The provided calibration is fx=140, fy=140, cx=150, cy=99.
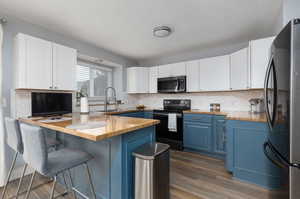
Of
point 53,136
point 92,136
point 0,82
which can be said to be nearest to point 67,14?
point 0,82

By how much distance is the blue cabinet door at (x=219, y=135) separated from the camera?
271cm

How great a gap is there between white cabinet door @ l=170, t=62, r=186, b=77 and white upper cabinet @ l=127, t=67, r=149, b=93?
2.66 feet

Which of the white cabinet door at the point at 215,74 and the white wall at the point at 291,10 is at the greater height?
the white wall at the point at 291,10

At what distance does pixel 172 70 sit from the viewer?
371cm

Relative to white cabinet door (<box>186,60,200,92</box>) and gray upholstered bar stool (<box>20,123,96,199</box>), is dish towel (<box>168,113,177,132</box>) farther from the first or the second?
gray upholstered bar stool (<box>20,123,96,199</box>)

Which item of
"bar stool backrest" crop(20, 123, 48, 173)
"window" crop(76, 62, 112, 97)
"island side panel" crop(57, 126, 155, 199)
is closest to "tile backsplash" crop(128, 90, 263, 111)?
"window" crop(76, 62, 112, 97)

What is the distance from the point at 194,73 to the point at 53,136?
3.06m

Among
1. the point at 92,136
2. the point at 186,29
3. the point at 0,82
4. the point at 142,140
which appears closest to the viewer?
the point at 92,136

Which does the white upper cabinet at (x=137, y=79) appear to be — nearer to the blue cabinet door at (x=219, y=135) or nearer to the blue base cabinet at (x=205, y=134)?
the blue base cabinet at (x=205, y=134)

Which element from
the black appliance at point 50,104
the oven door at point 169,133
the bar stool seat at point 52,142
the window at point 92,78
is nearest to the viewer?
the bar stool seat at point 52,142

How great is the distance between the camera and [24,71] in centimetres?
200

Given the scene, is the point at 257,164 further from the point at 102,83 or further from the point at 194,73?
the point at 102,83

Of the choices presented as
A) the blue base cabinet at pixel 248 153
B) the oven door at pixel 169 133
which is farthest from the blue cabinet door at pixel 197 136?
the blue base cabinet at pixel 248 153

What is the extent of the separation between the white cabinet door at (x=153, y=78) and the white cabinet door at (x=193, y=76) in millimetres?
930
